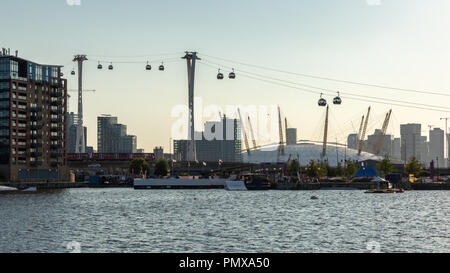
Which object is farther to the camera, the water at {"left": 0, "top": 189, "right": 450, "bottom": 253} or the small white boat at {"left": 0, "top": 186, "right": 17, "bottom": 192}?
the small white boat at {"left": 0, "top": 186, "right": 17, "bottom": 192}

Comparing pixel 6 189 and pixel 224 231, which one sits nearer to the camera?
pixel 224 231

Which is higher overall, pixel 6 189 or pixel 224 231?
pixel 224 231

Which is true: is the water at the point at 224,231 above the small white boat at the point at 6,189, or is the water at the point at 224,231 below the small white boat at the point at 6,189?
above

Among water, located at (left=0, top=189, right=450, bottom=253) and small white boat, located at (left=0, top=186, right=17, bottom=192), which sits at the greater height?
water, located at (left=0, top=189, right=450, bottom=253)

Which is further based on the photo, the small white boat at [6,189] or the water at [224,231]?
the small white boat at [6,189]

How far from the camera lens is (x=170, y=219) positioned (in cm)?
8006
